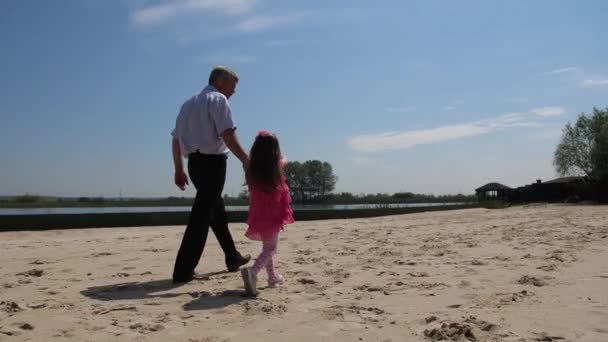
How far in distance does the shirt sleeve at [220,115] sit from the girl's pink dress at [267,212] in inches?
22.3

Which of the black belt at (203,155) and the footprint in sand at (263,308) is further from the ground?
the black belt at (203,155)

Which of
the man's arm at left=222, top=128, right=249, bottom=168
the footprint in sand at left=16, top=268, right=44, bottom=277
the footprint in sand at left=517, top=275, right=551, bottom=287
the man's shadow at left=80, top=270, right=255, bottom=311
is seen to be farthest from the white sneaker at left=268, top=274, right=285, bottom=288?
the footprint in sand at left=16, top=268, right=44, bottom=277

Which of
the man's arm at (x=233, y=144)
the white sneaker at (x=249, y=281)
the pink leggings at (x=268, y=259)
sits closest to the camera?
the white sneaker at (x=249, y=281)

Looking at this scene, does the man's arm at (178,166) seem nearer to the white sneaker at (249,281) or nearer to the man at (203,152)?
the man at (203,152)

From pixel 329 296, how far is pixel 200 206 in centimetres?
151

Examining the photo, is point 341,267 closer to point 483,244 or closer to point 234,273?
A: point 234,273

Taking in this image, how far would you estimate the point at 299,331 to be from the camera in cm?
256

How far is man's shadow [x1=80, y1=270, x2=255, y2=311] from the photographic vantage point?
3.26 m

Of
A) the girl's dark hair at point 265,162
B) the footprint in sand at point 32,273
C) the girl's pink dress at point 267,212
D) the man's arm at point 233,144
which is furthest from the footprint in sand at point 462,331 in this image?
the footprint in sand at point 32,273

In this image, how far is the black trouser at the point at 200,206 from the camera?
413 cm

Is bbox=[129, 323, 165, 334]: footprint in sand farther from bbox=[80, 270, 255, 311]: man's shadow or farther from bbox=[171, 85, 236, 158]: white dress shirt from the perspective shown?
bbox=[171, 85, 236, 158]: white dress shirt

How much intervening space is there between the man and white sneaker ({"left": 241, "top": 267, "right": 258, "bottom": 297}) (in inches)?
33.8

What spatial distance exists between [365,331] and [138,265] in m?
3.33

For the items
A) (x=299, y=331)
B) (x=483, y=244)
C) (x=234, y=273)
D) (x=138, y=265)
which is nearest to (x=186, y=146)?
(x=234, y=273)
